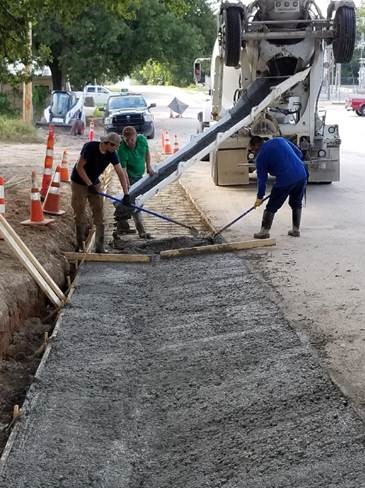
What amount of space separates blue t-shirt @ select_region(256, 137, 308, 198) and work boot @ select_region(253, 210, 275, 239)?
0.41 m

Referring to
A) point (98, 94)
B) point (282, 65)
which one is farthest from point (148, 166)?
point (98, 94)

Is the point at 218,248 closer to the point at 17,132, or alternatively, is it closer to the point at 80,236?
the point at 80,236

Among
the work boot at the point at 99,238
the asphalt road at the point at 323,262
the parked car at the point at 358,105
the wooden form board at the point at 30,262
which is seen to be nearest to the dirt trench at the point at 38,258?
the wooden form board at the point at 30,262

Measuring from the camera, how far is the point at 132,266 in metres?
9.42

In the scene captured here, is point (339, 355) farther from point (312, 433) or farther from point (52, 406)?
point (52, 406)

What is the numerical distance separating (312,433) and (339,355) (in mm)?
1422

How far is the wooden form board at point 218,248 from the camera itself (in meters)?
9.72

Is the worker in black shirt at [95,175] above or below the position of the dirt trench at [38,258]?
above

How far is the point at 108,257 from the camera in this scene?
949 centimetres

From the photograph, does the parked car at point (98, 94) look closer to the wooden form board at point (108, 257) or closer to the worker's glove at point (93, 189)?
the worker's glove at point (93, 189)

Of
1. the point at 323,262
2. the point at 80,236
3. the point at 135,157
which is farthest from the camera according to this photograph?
the point at 135,157

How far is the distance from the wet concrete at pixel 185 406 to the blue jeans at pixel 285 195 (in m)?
2.91

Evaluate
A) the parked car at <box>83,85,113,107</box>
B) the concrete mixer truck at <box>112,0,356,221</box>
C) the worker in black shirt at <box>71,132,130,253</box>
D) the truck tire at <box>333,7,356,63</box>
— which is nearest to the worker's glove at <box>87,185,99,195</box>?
the worker in black shirt at <box>71,132,130,253</box>

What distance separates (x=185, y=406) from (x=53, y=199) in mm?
6703
